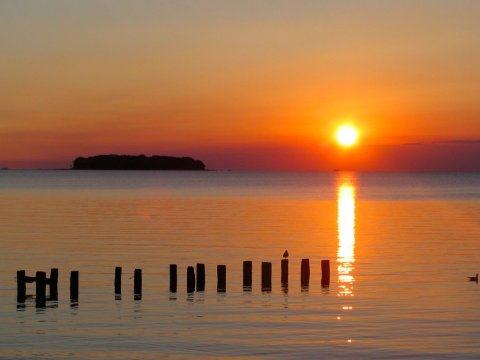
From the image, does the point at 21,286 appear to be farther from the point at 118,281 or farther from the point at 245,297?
the point at 245,297

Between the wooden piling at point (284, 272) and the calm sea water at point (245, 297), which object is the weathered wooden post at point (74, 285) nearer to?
the calm sea water at point (245, 297)

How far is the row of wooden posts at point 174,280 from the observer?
2989 cm

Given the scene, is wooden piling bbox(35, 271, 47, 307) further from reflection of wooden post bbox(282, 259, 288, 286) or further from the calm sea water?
reflection of wooden post bbox(282, 259, 288, 286)

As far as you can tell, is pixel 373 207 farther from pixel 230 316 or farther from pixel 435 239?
pixel 230 316

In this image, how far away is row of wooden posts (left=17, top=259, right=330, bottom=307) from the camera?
29.9 meters

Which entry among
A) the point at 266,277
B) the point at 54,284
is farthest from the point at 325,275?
the point at 54,284

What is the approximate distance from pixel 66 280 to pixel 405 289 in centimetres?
1396

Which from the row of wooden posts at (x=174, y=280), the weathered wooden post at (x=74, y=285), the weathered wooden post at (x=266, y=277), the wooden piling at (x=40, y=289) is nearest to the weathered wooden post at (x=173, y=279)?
the row of wooden posts at (x=174, y=280)

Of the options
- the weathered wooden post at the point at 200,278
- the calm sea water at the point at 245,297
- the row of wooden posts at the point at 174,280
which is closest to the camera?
the calm sea water at the point at 245,297

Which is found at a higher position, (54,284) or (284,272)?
(284,272)

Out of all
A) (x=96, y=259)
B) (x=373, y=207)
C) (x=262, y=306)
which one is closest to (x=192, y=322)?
(x=262, y=306)

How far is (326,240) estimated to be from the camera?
58438 millimetres

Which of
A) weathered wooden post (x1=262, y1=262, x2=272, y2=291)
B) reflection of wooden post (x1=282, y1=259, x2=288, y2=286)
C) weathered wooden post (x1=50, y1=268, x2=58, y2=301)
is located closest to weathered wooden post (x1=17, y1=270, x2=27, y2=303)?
weathered wooden post (x1=50, y1=268, x2=58, y2=301)

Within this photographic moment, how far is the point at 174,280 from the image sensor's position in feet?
109
